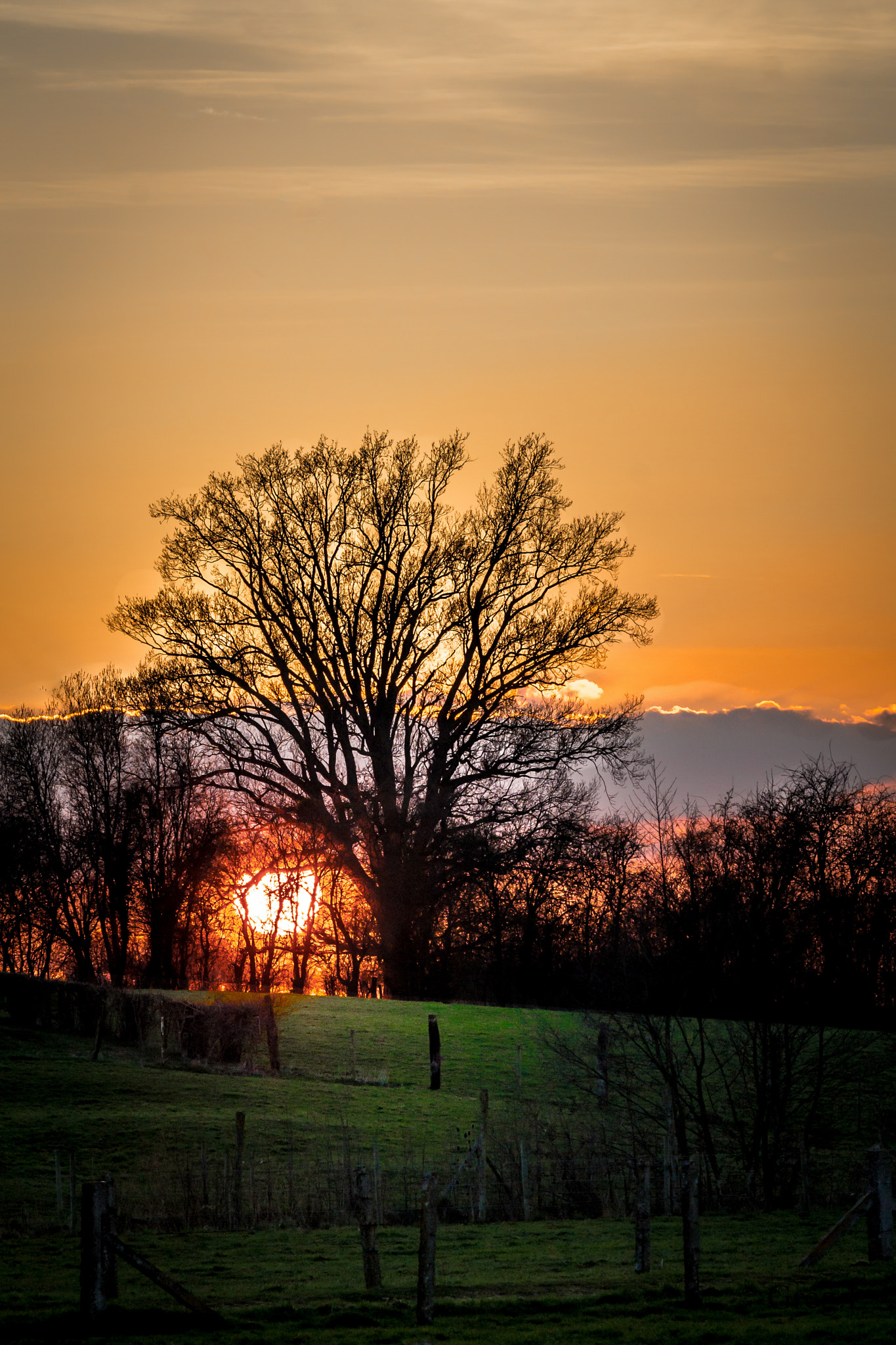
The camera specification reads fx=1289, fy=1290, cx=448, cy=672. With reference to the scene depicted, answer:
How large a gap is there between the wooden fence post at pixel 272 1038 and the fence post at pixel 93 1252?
71.3ft

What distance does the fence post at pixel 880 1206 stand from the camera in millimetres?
14445

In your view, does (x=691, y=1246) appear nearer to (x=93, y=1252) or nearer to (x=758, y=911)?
(x=93, y=1252)

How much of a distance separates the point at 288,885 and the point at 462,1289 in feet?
90.3

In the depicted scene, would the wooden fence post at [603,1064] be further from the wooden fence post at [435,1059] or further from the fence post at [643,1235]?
the fence post at [643,1235]

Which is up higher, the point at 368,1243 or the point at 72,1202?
the point at 368,1243

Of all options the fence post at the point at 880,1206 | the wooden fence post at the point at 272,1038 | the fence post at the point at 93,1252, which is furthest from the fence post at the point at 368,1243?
the wooden fence post at the point at 272,1038

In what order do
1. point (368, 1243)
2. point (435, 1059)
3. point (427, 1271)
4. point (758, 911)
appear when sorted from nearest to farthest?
point (427, 1271), point (368, 1243), point (758, 911), point (435, 1059)

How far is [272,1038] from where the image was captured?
1334 inches

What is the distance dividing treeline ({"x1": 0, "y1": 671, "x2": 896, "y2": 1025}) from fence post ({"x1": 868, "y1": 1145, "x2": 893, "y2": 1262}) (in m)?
9.28

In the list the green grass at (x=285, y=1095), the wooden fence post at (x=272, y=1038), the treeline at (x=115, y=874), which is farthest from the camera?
the treeline at (x=115, y=874)

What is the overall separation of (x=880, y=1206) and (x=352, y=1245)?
23.9ft

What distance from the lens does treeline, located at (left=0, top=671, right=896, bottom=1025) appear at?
87.2 ft

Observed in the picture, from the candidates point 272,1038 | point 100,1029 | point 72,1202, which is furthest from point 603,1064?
point 100,1029

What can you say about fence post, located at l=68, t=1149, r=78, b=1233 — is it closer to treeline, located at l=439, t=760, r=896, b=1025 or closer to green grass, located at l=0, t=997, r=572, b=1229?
green grass, located at l=0, t=997, r=572, b=1229
